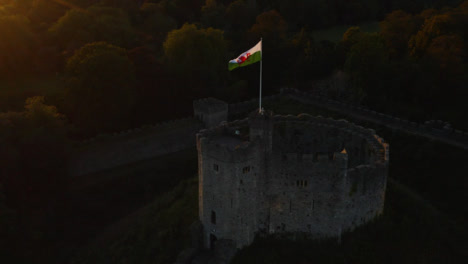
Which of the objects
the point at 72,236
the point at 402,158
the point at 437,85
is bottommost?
the point at 72,236

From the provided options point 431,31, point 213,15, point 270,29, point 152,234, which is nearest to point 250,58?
point 152,234

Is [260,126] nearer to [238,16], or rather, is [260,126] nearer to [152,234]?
[152,234]

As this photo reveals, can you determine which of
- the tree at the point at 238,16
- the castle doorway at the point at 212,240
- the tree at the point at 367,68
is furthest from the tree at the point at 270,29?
the castle doorway at the point at 212,240

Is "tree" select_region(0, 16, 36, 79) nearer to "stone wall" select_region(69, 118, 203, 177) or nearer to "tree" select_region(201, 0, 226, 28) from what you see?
"stone wall" select_region(69, 118, 203, 177)

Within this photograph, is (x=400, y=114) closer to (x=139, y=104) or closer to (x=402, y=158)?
(x=402, y=158)

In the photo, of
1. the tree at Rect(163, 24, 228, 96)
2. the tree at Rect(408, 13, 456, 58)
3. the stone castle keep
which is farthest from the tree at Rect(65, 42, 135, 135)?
the tree at Rect(408, 13, 456, 58)

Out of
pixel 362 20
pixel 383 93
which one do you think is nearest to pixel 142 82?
pixel 383 93

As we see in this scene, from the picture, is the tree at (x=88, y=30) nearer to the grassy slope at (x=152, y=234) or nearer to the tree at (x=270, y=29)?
the tree at (x=270, y=29)
